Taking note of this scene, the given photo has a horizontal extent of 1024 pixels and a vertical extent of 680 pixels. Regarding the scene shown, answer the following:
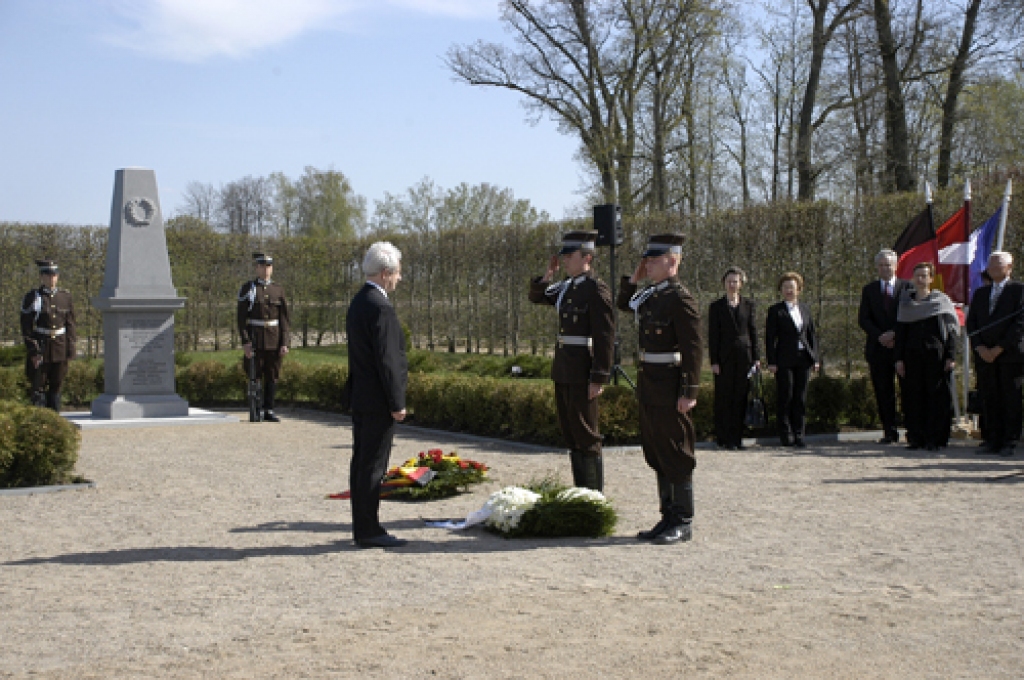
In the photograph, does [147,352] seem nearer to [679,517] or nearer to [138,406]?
[138,406]

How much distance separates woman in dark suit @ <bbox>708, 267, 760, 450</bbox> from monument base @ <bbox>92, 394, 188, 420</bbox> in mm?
7214

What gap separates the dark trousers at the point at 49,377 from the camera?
15.2 meters

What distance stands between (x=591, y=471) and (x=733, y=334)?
4.16m

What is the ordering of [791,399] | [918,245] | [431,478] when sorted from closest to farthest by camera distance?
[431,478], [791,399], [918,245]

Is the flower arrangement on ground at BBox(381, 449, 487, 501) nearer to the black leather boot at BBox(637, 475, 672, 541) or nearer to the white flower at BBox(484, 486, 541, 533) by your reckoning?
the white flower at BBox(484, 486, 541, 533)

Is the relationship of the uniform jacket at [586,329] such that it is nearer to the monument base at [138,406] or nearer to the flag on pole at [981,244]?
the flag on pole at [981,244]

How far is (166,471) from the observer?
1043 cm

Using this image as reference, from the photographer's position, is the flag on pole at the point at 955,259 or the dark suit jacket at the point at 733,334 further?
the flag on pole at the point at 955,259

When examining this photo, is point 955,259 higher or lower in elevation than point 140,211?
lower

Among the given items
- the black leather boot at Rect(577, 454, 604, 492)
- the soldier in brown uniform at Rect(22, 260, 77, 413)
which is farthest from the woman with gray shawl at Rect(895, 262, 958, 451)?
the soldier in brown uniform at Rect(22, 260, 77, 413)

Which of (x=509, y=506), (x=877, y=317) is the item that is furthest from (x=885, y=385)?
(x=509, y=506)

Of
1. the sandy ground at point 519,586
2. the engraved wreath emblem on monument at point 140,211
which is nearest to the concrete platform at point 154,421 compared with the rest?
the engraved wreath emblem on monument at point 140,211

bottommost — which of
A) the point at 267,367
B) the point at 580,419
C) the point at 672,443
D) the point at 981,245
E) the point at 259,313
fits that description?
the point at 672,443

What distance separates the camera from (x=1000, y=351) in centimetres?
1085
